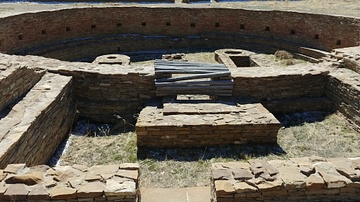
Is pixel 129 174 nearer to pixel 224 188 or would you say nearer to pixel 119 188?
pixel 119 188

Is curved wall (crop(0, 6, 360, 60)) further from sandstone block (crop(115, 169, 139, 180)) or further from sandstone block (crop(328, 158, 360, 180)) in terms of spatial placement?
sandstone block (crop(115, 169, 139, 180))

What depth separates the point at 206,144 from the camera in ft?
19.8

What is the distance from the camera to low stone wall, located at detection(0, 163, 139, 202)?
3.43 metres

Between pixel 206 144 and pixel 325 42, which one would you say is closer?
pixel 206 144

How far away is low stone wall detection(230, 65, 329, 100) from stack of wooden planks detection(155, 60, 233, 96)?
31 cm

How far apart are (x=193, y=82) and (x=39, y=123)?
3.10m

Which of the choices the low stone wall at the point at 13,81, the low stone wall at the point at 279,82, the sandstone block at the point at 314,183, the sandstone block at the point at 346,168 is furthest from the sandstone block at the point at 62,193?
the low stone wall at the point at 279,82

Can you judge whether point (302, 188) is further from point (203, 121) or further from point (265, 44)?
point (265, 44)

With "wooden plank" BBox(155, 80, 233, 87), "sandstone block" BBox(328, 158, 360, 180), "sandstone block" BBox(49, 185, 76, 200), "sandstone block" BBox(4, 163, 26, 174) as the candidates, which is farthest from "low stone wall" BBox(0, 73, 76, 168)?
"sandstone block" BBox(328, 158, 360, 180)

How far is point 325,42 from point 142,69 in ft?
25.5

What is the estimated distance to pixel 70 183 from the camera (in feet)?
11.8

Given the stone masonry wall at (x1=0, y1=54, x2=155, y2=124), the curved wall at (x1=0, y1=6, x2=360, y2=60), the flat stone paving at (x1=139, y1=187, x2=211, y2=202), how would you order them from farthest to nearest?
the curved wall at (x1=0, y1=6, x2=360, y2=60), the stone masonry wall at (x1=0, y1=54, x2=155, y2=124), the flat stone paving at (x1=139, y1=187, x2=211, y2=202)

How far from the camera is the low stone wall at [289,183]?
3.60 metres

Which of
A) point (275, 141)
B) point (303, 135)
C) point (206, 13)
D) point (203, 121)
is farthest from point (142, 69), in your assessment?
point (206, 13)
